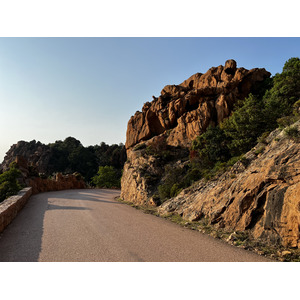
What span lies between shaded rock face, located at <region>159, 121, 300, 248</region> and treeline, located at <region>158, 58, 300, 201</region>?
406 centimetres

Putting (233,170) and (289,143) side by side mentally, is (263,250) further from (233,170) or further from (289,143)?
(233,170)

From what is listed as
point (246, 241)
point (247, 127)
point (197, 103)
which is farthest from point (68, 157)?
point (246, 241)

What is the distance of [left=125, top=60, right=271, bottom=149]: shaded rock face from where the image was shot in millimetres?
27656

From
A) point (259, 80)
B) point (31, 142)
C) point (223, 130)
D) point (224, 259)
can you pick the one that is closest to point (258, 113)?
point (223, 130)

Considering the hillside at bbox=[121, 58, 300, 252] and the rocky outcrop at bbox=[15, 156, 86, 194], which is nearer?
the hillside at bbox=[121, 58, 300, 252]

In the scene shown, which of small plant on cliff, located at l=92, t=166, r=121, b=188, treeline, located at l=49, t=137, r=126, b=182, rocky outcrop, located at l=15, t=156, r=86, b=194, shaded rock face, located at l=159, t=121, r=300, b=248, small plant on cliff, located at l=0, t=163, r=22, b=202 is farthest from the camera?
treeline, located at l=49, t=137, r=126, b=182

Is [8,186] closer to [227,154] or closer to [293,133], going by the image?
[227,154]

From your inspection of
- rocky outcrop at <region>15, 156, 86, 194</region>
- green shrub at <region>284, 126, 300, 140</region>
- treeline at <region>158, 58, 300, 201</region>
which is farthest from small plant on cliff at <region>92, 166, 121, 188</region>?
green shrub at <region>284, 126, 300, 140</region>

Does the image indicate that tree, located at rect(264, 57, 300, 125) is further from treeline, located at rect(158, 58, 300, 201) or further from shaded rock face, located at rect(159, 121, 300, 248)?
shaded rock face, located at rect(159, 121, 300, 248)

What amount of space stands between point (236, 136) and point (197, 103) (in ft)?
44.1

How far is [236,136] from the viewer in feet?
62.7

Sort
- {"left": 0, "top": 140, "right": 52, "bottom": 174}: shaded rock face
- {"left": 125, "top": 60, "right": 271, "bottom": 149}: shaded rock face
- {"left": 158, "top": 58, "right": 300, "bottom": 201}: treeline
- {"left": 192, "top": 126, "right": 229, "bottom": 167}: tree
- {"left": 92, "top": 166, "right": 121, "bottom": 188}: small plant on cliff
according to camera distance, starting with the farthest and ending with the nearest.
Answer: {"left": 0, "top": 140, "right": 52, "bottom": 174}: shaded rock face < {"left": 92, "top": 166, "right": 121, "bottom": 188}: small plant on cliff < {"left": 125, "top": 60, "right": 271, "bottom": 149}: shaded rock face < {"left": 192, "top": 126, "right": 229, "bottom": 167}: tree < {"left": 158, "top": 58, "right": 300, "bottom": 201}: treeline

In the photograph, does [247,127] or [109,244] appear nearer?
[109,244]

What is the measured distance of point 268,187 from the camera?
316 inches
